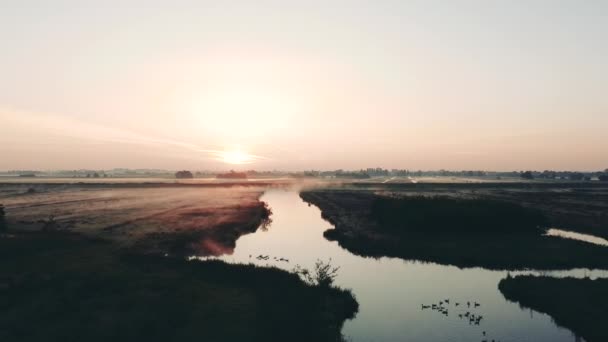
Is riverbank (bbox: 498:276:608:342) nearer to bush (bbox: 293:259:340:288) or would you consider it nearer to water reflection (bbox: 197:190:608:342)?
water reflection (bbox: 197:190:608:342)

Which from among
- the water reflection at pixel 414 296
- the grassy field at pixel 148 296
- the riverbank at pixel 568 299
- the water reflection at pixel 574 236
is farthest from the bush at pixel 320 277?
the water reflection at pixel 574 236

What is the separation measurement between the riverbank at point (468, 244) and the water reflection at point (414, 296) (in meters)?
2.28

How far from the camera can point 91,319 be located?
63.1ft

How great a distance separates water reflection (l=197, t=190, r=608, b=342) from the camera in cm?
1958

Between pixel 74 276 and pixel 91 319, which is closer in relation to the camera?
pixel 91 319

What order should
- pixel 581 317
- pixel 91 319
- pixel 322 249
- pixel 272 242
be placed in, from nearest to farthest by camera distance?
pixel 91 319, pixel 581 317, pixel 322 249, pixel 272 242

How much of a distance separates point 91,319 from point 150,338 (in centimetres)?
413

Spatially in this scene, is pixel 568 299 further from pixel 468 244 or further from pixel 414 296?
pixel 468 244

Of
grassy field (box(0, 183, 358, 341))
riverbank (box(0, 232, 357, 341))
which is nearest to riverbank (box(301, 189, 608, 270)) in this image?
grassy field (box(0, 183, 358, 341))

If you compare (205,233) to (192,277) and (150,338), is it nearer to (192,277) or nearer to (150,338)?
(192,277)

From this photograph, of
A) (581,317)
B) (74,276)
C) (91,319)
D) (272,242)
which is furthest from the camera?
(272,242)

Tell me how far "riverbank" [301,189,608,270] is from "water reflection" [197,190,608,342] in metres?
Result: 2.28

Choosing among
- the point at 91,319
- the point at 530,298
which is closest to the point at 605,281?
the point at 530,298

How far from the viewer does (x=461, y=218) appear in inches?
1900
